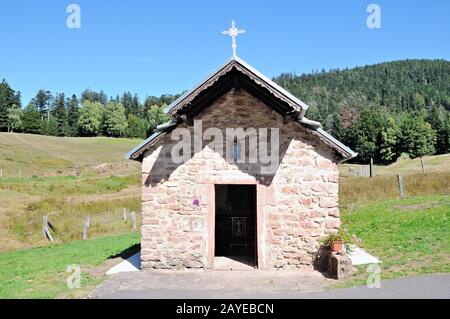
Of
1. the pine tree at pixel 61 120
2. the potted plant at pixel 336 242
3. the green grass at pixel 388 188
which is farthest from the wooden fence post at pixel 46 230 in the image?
the pine tree at pixel 61 120

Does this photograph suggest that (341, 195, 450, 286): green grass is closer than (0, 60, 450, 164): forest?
Yes

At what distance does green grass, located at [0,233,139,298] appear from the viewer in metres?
10.2

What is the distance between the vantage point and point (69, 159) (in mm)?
69750

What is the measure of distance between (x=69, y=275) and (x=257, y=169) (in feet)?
20.6

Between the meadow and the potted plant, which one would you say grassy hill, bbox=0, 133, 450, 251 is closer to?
the meadow

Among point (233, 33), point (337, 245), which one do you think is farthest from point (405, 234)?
point (233, 33)

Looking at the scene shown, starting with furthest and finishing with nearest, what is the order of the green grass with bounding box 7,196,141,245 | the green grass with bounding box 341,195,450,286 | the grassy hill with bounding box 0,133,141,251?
the grassy hill with bounding box 0,133,141,251 < the green grass with bounding box 7,196,141,245 < the green grass with bounding box 341,195,450,286

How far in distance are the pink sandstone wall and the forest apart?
137ft

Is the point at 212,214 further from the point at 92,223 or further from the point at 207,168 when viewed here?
the point at 92,223

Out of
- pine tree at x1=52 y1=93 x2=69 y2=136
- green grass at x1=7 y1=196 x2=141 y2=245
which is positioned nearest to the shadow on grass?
green grass at x1=7 y1=196 x2=141 y2=245

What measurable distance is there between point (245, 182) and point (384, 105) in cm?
14743

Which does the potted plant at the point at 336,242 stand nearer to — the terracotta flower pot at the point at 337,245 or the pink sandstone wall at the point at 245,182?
the terracotta flower pot at the point at 337,245
